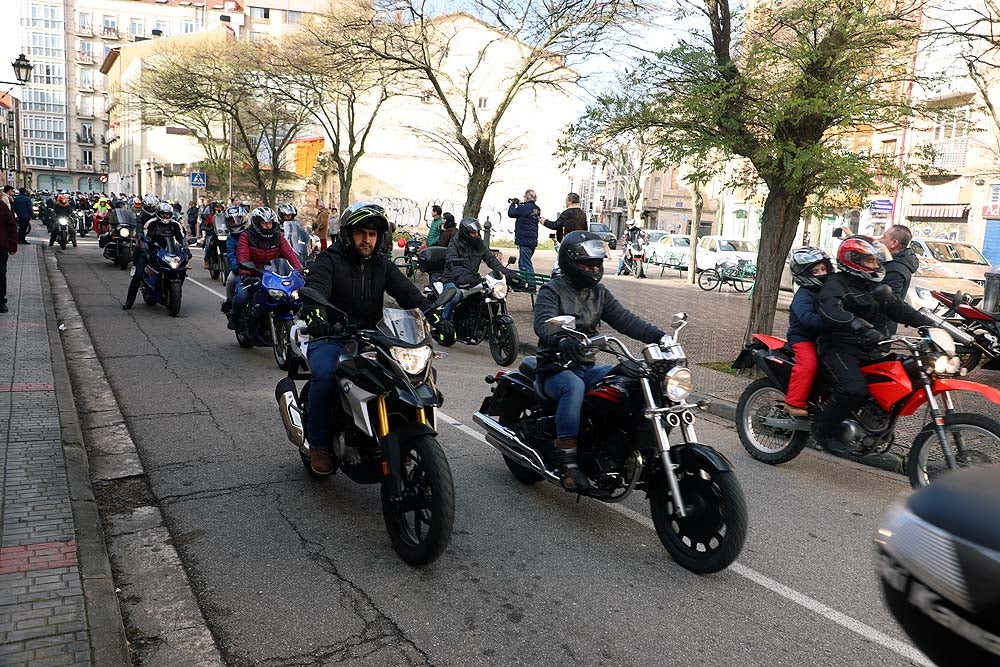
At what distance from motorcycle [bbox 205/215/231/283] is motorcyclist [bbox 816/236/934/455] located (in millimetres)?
15000

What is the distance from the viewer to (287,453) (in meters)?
6.02

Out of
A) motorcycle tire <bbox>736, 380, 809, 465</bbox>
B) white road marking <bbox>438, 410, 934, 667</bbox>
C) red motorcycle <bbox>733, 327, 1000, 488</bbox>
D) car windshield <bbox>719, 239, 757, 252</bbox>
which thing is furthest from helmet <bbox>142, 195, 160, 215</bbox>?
car windshield <bbox>719, 239, 757, 252</bbox>

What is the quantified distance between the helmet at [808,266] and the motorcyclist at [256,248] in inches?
238

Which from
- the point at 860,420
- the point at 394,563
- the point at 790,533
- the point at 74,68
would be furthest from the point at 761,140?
the point at 74,68

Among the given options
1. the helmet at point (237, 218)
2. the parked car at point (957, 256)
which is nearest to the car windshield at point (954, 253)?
the parked car at point (957, 256)

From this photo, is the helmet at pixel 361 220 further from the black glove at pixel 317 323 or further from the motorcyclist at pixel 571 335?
the motorcyclist at pixel 571 335

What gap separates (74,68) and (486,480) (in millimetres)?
120383

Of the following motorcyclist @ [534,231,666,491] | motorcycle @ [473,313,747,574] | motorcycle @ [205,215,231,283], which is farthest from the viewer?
motorcycle @ [205,215,231,283]

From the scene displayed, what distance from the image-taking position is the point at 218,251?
63.1ft

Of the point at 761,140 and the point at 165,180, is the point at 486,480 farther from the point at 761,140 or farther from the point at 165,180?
the point at 165,180

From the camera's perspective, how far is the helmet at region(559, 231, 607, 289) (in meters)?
4.90

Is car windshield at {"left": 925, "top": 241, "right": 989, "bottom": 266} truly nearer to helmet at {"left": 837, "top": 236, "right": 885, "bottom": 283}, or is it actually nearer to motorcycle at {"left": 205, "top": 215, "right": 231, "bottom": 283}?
helmet at {"left": 837, "top": 236, "right": 885, "bottom": 283}

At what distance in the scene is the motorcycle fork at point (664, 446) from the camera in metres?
4.14

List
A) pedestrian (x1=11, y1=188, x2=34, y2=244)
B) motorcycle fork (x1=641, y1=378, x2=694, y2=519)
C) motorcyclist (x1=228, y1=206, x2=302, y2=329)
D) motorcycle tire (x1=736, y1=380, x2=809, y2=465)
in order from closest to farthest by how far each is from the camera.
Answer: motorcycle fork (x1=641, y1=378, x2=694, y2=519)
motorcycle tire (x1=736, y1=380, x2=809, y2=465)
motorcyclist (x1=228, y1=206, x2=302, y2=329)
pedestrian (x1=11, y1=188, x2=34, y2=244)
